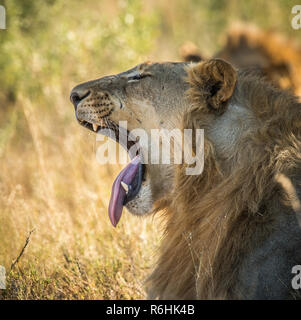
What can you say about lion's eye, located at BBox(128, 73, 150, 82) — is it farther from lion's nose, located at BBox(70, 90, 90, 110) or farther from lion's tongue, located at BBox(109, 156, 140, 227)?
lion's tongue, located at BBox(109, 156, 140, 227)

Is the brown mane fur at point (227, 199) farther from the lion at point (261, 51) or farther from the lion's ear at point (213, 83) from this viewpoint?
the lion at point (261, 51)

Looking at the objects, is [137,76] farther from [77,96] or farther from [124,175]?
[124,175]

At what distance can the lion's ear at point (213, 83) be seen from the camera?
3111mm

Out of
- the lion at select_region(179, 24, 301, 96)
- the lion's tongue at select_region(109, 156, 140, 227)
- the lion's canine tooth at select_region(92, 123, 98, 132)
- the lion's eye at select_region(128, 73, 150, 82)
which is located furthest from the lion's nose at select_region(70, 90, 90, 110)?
the lion at select_region(179, 24, 301, 96)

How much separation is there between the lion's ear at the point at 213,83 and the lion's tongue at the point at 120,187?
0.61m

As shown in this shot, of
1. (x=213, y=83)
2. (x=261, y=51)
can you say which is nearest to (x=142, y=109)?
(x=213, y=83)

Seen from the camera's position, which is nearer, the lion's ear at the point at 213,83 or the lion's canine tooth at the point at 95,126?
the lion's ear at the point at 213,83

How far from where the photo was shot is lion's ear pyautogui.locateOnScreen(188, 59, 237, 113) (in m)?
3.11

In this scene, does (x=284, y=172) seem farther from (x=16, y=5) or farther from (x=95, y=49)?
(x=16, y=5)

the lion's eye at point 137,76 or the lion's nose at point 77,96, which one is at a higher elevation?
the lion's eye at point 137,76

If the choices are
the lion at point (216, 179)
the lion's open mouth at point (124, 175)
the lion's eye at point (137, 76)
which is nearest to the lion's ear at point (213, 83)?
the lion at point (216, 179)

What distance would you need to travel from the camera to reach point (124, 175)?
139 inches
